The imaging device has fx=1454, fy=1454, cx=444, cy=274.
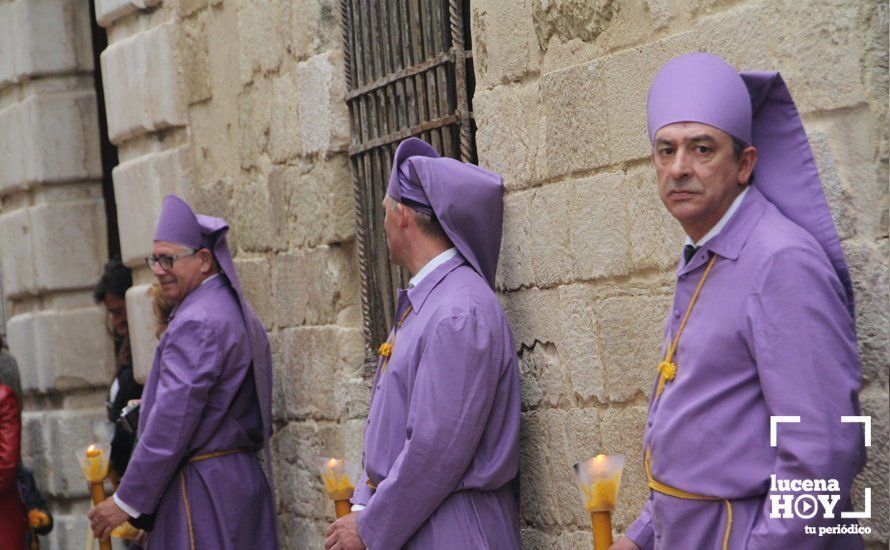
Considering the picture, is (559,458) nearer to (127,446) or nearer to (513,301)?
(513,301)

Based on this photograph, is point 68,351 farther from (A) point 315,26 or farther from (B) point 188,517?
(A) point 315,26

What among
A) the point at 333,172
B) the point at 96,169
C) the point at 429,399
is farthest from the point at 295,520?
the point at 96,169

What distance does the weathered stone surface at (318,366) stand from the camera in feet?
19.4

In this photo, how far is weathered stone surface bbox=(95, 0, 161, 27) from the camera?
24.0 feet

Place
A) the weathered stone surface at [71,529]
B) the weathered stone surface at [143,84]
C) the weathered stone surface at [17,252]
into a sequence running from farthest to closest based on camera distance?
the weathered stone surface at [17,252] → the weathered stone surface at [71,529] → the weathered stone surface at [143,84]

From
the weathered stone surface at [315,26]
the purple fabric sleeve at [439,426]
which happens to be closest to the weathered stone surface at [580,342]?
the purple fabric sleeve at [439,426]

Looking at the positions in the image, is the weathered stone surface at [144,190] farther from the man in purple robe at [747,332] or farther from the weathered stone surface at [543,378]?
the man in purple robe at [747,332]

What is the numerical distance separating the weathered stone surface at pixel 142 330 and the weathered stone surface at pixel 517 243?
2932 millimetres

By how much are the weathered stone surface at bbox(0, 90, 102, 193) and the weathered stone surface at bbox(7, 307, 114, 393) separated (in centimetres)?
84

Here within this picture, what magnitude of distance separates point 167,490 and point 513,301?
6.29ft

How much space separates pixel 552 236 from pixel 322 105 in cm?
185

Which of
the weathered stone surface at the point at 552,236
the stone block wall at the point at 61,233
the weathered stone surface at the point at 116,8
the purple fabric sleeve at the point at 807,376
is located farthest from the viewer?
the stone block wall at the point at 61,233

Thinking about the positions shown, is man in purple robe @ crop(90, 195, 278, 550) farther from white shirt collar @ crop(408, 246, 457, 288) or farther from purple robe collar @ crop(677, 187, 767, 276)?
purple robe collar @ crop(677, 187, 767, 276)

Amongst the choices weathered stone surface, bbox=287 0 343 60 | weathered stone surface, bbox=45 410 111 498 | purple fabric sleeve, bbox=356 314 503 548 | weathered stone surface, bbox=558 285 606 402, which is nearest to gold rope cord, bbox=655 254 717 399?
purple fabric sleeve, bbox=356 314 503 548
